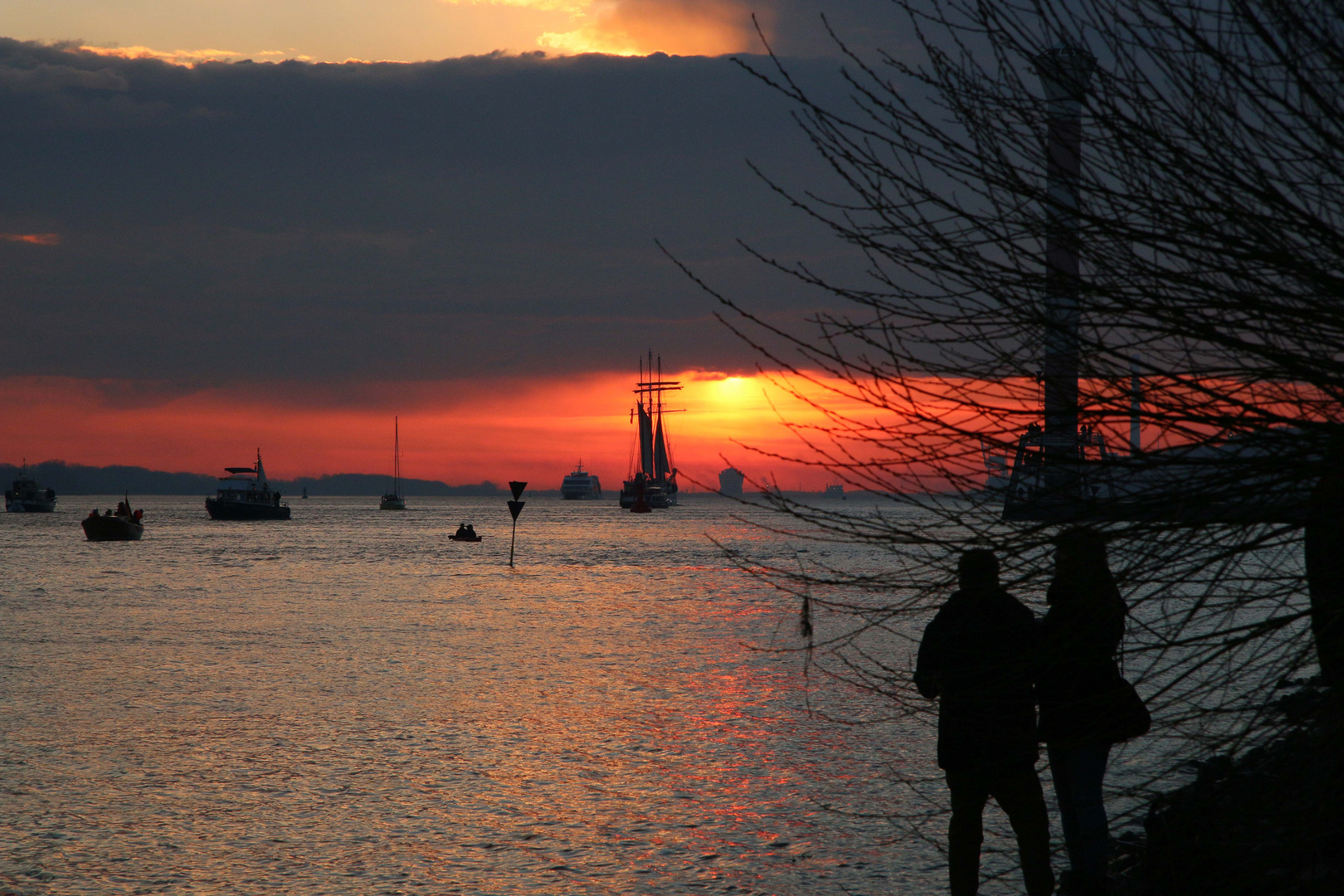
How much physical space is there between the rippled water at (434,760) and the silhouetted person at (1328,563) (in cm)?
296

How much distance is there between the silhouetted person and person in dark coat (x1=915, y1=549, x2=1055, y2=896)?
99 centimetres

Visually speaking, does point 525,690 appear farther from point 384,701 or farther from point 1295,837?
point 1295,837

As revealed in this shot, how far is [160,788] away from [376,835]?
2.22 meters

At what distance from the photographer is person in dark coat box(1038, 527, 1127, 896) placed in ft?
13.0

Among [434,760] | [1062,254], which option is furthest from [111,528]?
[1062,254]

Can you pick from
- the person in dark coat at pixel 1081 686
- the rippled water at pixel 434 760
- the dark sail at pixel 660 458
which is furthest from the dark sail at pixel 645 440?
the person in dark coat at pixel 1081 686

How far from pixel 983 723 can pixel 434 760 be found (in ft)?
18.5

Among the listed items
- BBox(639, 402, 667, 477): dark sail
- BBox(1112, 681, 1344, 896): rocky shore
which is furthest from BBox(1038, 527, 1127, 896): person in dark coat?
BBox(639, 402, 667, 477): dark sail

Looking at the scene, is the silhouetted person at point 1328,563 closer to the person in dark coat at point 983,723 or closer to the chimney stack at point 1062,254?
the chimney stack at point 1062,254

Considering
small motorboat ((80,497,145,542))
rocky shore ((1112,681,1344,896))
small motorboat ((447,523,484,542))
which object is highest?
rocky shore ((1112,681,1344,896))

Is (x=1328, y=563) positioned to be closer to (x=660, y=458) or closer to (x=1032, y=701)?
(x=1032, y=701)

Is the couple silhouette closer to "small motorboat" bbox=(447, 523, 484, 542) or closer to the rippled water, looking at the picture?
the rippled water

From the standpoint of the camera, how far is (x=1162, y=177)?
382 cm

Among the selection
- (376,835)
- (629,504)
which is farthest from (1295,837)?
(629,504)
